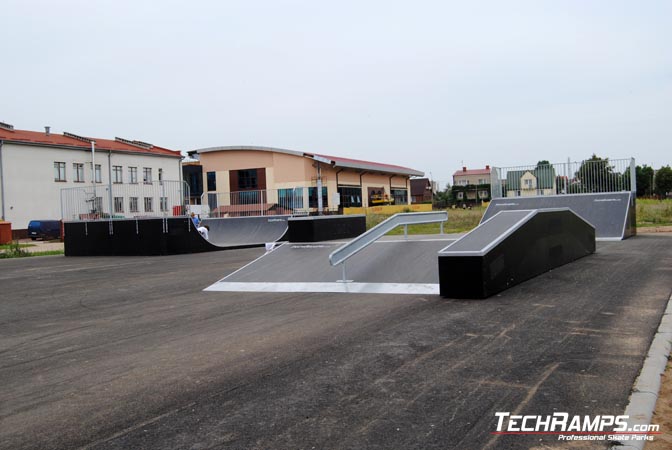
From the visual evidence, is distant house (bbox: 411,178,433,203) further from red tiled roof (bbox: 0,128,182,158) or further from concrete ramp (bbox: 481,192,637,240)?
concrete ramp (bbox: 481,192,637,240)

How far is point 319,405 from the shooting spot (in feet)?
13.7

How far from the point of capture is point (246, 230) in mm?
28219

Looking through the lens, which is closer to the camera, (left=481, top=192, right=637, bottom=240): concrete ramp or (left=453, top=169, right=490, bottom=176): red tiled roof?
(left=481, top=192, right=637, bottom=240): concrete ramp

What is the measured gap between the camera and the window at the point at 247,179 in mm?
59781

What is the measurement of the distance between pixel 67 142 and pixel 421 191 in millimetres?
70562

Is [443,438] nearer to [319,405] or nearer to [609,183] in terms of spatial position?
[319,405]

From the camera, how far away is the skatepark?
382 centimetres

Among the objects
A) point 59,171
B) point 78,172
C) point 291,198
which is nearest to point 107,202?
point 291,198

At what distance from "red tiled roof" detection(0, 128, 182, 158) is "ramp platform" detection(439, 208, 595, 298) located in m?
44.0

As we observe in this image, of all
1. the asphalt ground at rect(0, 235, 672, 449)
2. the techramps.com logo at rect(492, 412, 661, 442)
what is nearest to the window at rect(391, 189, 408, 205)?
the asphalt ground at rect(0, 235, 672, 449)

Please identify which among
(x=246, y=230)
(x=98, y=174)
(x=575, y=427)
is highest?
(x=98, y=174)

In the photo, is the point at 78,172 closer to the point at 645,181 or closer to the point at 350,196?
the point at 350,196

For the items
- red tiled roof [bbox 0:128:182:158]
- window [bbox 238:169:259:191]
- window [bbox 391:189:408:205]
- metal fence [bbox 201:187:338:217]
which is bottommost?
metal fence [bbox 201:187:338:217]

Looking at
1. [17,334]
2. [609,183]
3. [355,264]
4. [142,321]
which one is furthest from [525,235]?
[609,183]
